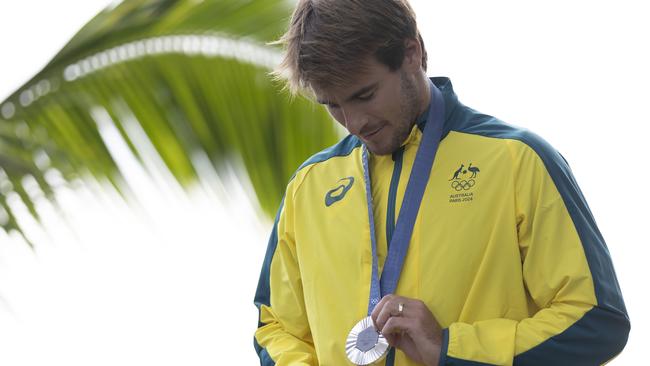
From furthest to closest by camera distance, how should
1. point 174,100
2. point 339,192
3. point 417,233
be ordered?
point 174,100 → point 339,192 → point 417,233

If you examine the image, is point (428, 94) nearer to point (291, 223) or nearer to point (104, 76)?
point (291, 223)

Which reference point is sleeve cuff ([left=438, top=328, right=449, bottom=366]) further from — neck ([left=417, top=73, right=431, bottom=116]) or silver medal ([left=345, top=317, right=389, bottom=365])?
neck ([left=417, top=73, right=431, bottom=116])

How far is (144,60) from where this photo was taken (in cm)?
307

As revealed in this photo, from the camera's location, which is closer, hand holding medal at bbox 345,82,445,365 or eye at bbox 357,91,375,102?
hand holding medal at bbox 345,82,445,365

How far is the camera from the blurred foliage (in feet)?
9.84

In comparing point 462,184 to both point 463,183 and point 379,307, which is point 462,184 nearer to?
point 463,183

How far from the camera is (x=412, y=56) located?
6.47 ft

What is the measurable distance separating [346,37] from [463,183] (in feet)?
1.11

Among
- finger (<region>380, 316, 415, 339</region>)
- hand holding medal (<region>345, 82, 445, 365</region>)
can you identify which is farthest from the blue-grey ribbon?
finger (<region>380, 316, 415, 339</region>)

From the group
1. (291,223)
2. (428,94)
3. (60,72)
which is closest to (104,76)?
(60,72)

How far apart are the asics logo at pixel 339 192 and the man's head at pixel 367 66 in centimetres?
10

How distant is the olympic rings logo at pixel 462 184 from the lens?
1.89 metres

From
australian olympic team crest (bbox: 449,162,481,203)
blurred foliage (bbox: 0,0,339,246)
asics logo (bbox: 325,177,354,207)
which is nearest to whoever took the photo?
australian olympic team crest (bbox: 449,162,481,203)

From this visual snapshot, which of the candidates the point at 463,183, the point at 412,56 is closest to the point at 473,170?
the point at 463,183
